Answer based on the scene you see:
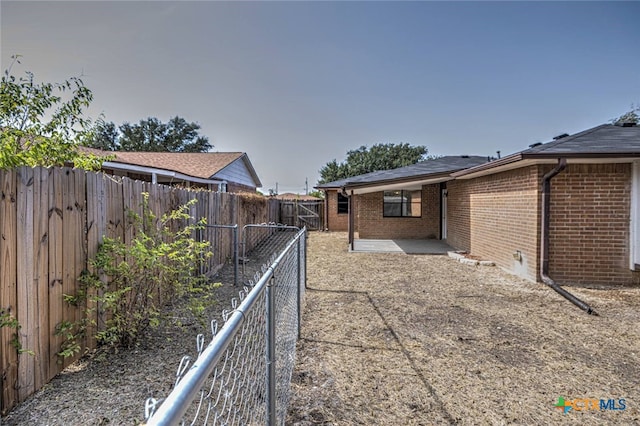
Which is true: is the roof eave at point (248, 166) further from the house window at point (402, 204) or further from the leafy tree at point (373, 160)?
the leafy tree at point (373, 160)

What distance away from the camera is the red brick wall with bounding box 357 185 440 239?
576 inches

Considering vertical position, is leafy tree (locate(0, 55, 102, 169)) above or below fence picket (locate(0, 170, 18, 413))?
above

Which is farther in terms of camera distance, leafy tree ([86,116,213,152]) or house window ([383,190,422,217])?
leafy tree ([86,116,213,152])

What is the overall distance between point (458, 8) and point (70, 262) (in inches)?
393

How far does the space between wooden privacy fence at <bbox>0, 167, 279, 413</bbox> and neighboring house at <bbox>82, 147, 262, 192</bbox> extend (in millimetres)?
8644

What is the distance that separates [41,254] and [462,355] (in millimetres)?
4320

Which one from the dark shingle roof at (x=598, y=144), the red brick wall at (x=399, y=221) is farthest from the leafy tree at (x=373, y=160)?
the dark shingle roof at (x=598, y=144)

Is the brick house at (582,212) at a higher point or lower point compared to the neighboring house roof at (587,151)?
lower

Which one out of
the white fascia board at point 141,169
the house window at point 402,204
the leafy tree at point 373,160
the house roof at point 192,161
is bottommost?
the house window at point 402,204

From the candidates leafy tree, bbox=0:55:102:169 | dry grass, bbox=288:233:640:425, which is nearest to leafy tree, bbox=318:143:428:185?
dry grass, bbox=288:233:640:425

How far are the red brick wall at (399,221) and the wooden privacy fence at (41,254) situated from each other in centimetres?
1217

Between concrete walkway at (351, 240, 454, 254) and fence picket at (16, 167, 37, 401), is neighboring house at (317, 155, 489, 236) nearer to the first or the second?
concrete walkway at (351, 240, 454, 254)

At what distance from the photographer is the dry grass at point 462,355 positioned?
8.79ft

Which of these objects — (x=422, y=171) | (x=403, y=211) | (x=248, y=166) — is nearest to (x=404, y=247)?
(x=422, y=171)
